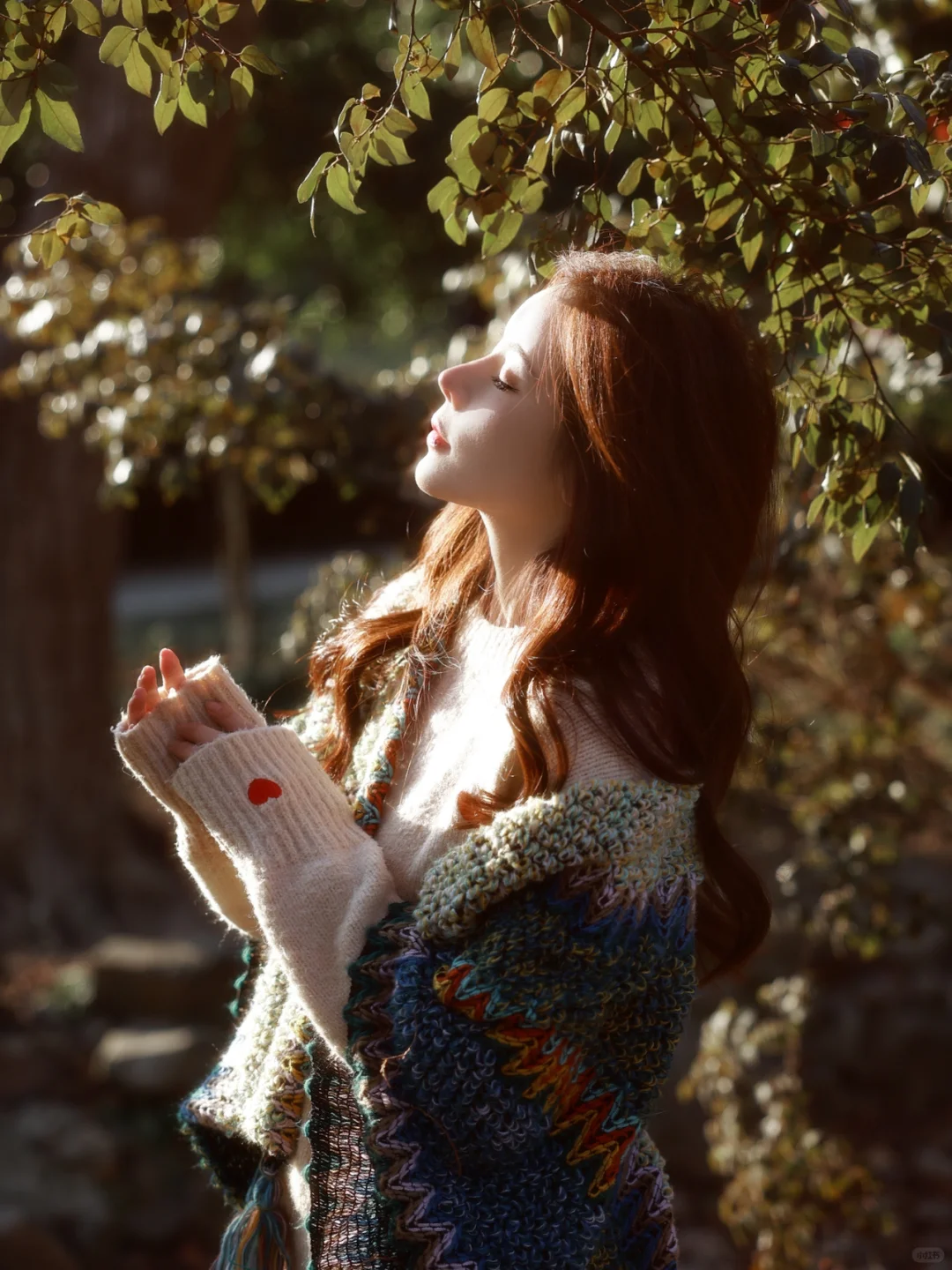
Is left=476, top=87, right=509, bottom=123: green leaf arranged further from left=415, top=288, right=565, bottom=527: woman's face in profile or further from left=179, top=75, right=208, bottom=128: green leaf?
left=179, top=75, right=208, bottom=128: green leaf

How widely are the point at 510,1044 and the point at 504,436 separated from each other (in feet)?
2.22

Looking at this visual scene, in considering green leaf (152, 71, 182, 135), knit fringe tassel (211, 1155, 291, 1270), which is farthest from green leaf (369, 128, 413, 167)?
knit fringe tassel (211, 1155, 291, 1270)

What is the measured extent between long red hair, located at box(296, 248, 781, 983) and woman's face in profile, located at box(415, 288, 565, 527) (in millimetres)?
24

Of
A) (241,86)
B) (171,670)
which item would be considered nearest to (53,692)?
(171,670)

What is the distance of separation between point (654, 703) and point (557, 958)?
0.30 metres

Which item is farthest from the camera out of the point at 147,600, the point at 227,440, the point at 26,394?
the point at 147,600

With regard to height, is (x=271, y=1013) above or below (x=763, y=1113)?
above

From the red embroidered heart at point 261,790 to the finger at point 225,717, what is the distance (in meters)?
0.09

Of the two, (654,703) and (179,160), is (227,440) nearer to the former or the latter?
(654,703)

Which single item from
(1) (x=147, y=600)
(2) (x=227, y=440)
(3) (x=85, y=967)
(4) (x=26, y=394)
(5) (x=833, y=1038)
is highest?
(2) (x=227, y=440)

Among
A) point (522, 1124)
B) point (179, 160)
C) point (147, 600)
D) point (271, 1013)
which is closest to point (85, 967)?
point (179, 160)

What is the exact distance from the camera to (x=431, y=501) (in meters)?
2.58

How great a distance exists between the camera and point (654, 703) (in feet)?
4.90

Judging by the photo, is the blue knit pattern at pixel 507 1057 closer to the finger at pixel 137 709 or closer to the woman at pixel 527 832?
the woman at pixel 527 832
